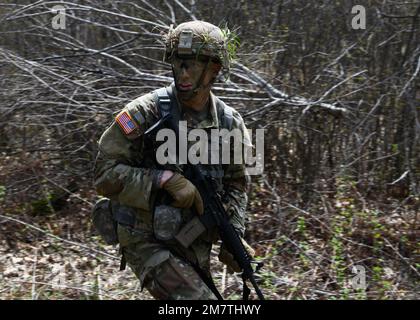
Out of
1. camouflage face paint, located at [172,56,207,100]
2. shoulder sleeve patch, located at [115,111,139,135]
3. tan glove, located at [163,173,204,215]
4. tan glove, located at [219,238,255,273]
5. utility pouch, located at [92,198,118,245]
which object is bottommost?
tan glove, located at [219,238,255,273]

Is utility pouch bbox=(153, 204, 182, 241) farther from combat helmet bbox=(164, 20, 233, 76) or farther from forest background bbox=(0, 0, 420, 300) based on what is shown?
forest background bbox=(0, 0, 420, 300)

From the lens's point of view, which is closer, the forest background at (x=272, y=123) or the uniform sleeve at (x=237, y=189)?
the uniform sleeve at (x=237, y=189)

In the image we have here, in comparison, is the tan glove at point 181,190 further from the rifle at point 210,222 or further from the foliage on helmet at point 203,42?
the foliage on helmet at point 203,42

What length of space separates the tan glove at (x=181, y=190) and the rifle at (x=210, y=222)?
9 cm

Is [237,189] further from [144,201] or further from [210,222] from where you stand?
[144,201]

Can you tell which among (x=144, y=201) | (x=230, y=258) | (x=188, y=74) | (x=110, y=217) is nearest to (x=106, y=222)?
(x=110, y=217)

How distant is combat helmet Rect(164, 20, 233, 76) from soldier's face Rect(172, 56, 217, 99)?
0.04 m

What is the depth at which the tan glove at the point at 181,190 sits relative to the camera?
306cm

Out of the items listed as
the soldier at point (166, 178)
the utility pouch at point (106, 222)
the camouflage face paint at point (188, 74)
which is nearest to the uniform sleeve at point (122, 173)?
the soldier at point (166, 178)

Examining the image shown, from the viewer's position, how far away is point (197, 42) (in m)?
3.16

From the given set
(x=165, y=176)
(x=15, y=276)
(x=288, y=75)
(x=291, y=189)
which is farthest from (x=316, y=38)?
(x=165, y=176)

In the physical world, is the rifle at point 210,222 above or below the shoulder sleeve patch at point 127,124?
below

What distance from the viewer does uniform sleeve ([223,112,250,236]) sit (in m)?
3.41

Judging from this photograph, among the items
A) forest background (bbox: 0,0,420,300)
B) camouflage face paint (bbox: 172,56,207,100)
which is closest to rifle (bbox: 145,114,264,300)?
camouflage face paint (bbox: 172,56,207,100)
